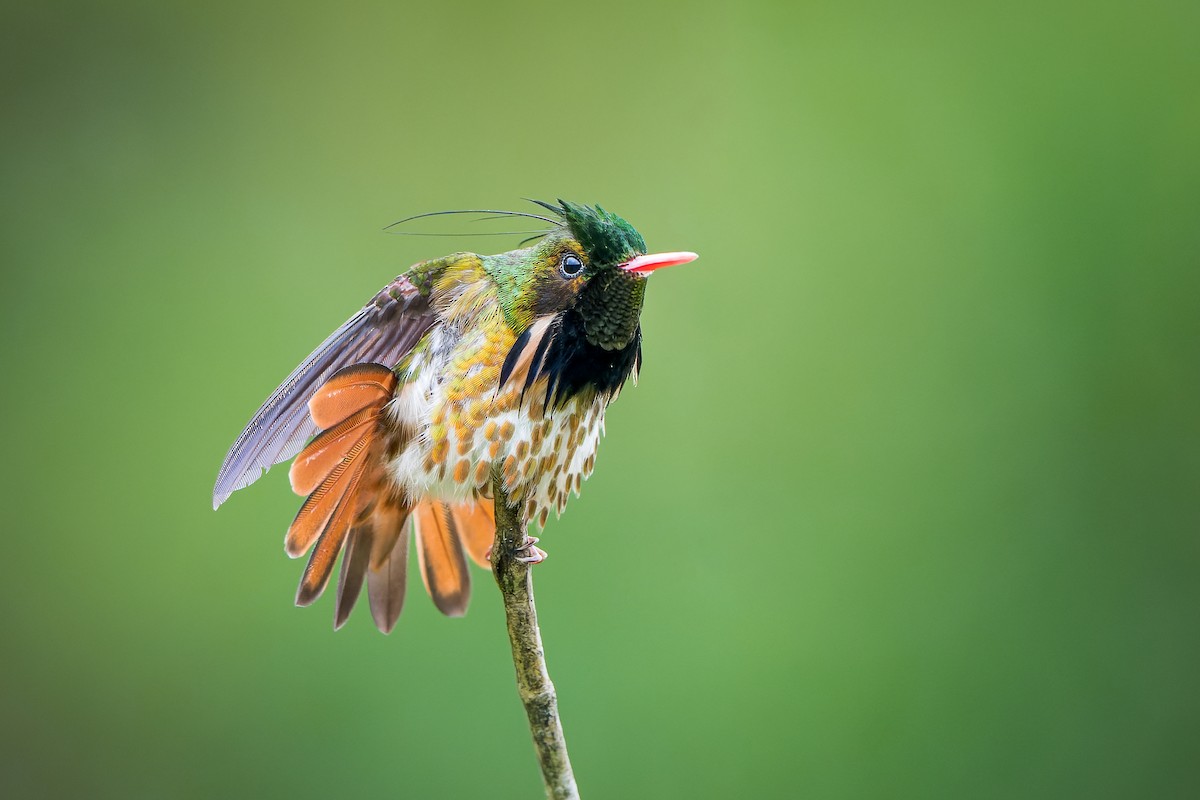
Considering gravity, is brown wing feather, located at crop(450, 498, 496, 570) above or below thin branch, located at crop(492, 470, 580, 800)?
above

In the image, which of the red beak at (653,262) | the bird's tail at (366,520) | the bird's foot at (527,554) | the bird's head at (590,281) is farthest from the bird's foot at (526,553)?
the red beak at (653,262)

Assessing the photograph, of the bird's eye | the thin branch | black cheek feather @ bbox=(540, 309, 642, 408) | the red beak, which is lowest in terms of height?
the thin branch

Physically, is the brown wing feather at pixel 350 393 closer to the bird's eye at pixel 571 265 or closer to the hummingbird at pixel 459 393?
the hummingbird at pixel 459 393

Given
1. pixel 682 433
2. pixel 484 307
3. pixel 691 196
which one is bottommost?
pixel 682 433

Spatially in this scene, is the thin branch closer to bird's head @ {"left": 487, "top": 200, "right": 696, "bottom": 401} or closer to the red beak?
bird's head @ {"left": 487, "top": 200, "right": 696, "bottom": 401}

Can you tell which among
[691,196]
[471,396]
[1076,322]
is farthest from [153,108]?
[1076,322]

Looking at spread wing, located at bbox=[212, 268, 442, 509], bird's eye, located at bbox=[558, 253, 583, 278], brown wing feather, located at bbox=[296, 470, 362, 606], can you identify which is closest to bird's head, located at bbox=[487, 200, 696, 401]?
bird's eye, located at bbox=[558, 253, 583, 278]

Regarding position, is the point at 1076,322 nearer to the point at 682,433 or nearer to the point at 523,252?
the point at 682,433
